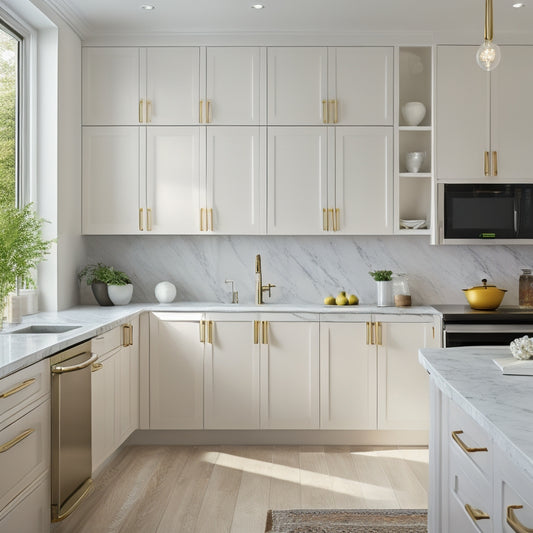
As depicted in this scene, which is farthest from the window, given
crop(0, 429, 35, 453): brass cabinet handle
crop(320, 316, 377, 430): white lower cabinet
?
crop(320, 316, 377, 430): white lower cabinet

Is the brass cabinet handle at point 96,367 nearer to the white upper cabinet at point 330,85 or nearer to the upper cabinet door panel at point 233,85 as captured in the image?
the upper cabinet door panel at point 233,85

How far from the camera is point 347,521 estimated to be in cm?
306

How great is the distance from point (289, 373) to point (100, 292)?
1.42 m

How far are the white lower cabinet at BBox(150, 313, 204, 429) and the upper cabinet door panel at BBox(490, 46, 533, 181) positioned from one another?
2.32 metres

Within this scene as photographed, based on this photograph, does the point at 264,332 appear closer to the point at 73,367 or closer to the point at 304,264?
the point at 304,264

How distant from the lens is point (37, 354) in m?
2.49

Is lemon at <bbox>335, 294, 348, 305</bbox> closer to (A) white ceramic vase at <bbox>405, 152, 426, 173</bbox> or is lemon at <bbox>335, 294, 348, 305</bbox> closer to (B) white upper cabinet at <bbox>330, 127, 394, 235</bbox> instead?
(B) white upper cabinet at <bbox>330, 127, 394, 235</bbox>

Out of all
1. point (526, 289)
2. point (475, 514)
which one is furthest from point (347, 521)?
point (526, 289)

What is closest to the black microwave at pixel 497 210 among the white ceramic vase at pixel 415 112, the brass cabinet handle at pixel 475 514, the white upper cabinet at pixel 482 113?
the white upper cabinet at pixel 482 113

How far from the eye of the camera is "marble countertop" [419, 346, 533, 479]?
139 cm

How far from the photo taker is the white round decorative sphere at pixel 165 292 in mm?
4574

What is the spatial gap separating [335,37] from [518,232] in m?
1.82

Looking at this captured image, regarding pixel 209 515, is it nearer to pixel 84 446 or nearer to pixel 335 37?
pixel 84 446

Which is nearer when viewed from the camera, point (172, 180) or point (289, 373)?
point (289, 373)
